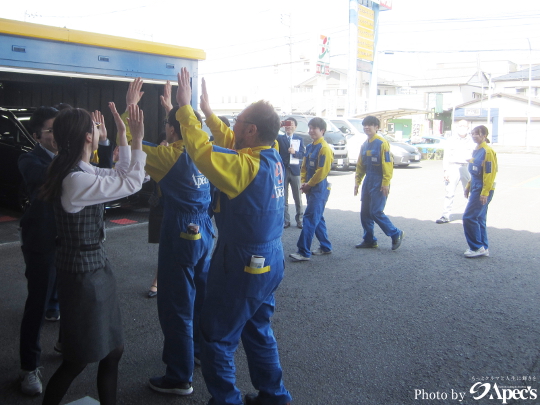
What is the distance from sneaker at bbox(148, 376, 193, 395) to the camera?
11.0 ft

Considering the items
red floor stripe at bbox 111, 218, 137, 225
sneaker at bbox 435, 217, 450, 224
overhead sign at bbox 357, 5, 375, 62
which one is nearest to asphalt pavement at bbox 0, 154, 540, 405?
red floor stripe at bbox 111, 218, 137, 225

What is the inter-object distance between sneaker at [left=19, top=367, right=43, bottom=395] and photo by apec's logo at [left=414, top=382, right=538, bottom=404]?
2.55 m

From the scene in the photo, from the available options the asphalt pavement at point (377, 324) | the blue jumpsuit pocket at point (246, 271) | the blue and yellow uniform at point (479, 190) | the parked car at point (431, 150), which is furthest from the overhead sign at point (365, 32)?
the blue jumpsuit pocket at point (246, 271)

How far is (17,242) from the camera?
733 centimetres

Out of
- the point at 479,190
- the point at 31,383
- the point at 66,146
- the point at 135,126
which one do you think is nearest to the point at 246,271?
the point at 135,126

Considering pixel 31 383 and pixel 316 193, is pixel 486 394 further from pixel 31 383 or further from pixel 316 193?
pixel 316 193

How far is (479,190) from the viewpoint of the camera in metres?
6.79

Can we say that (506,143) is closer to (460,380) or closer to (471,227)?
(471,227)

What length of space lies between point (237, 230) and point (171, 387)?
4.45 ft

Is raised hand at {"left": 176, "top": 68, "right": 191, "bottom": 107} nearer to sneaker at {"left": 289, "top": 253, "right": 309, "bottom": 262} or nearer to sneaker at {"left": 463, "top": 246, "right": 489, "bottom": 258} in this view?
A: sneaker at {"left": 289, "top": 253, "right": 309, "bottom": 262}

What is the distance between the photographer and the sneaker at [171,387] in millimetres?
3352

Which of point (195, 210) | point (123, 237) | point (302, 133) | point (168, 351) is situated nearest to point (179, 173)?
point (195, 210)

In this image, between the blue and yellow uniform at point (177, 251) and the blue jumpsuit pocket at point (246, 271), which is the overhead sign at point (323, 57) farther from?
the blue jumpsuit pocket at point (246, 271)

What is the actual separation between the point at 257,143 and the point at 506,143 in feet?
163
